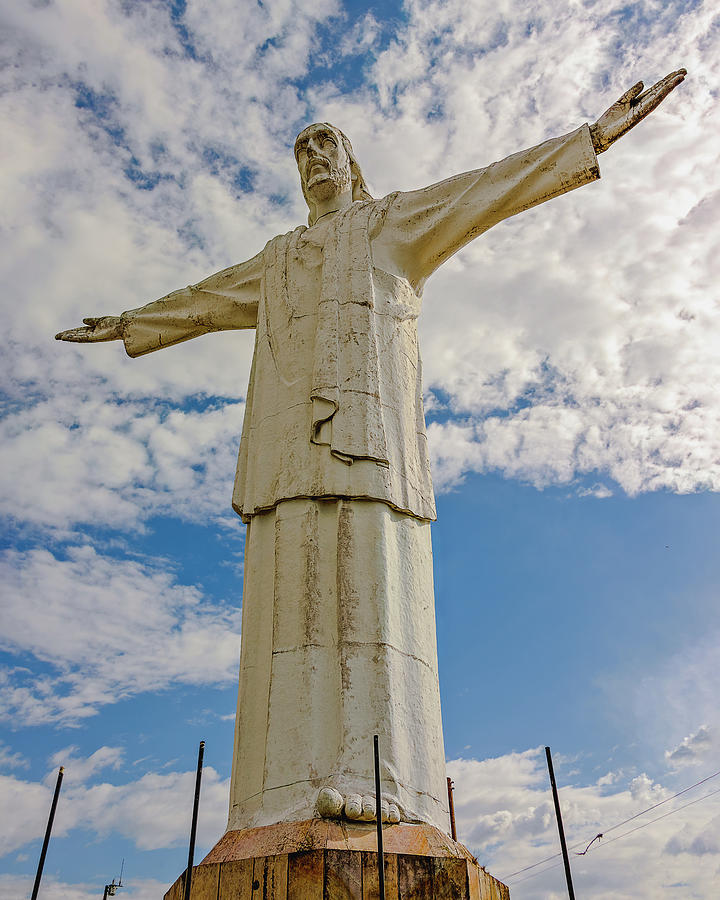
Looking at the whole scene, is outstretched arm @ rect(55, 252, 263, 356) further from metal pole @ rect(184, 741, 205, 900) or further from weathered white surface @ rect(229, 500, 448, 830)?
metal pole @ rect(184, 741, 205, 900)

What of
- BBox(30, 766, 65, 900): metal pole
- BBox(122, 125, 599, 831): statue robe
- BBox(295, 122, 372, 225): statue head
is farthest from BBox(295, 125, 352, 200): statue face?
BBox(30, 766, 65, 900): metal pole

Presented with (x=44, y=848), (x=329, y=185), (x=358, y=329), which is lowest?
(x=44, y=848)

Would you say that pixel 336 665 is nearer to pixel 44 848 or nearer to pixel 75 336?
pixel 44 848

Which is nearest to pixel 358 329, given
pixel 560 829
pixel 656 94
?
pixel 656 94

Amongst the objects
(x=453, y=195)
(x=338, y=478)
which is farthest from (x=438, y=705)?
(x=453, y=195)

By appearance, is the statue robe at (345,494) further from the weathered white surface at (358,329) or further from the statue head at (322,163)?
the statue head at (322,163)

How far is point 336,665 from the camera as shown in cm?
607

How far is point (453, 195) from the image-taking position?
8016mm

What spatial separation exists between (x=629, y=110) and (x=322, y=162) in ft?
9.78

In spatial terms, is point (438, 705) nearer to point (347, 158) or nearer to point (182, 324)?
point (182, 324)

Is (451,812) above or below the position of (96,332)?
below

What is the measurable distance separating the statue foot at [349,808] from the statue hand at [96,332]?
18.8ft

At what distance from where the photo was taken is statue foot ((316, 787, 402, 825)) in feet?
16.9

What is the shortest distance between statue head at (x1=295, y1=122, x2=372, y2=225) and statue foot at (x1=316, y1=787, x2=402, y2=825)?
5.66 m
